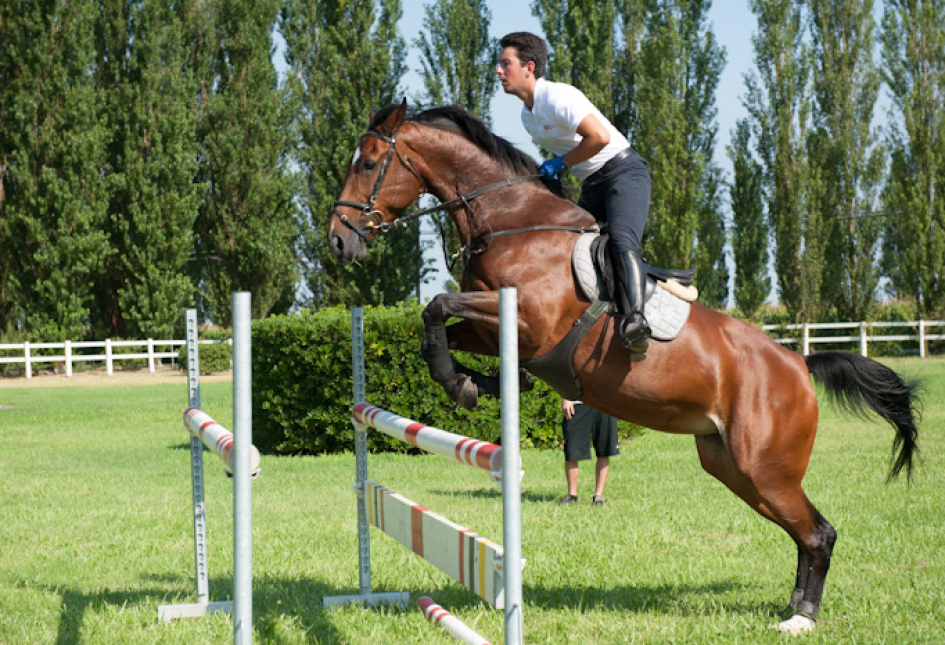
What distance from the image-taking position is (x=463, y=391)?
4.14 m

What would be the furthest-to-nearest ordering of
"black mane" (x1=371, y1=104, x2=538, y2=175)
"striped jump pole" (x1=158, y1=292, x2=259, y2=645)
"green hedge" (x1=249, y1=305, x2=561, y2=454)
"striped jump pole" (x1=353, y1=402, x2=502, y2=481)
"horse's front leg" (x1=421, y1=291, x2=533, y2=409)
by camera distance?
1. "green hedge" (x1=249, y1=305, x2=561, y2=454)
2. "black mane" (x1=371, y1=104, x2=538, y2=175)
3. "horse's front leg" (x1=421, y1=291, x2=533, y2=409)
4. "striped jump pole" (x1=158, y1=292, x2=259, y2=645)
5. "striped jump pole" (x1=353, y1=402, x2=502, y2=481)

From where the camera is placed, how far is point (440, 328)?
13.8 ft

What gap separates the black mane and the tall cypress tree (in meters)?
26.6

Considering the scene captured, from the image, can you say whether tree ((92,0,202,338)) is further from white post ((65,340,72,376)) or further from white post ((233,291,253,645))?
white post ((233,291,253,645))

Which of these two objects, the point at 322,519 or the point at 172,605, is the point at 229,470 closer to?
the point at 172,605

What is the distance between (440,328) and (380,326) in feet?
22.0

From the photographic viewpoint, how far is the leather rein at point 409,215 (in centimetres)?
443

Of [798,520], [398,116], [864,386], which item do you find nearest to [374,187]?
[398,116]

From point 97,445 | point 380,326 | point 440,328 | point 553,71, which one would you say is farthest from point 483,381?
point 553,71

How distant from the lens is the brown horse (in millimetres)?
4262

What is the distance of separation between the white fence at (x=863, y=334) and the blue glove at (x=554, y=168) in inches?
953

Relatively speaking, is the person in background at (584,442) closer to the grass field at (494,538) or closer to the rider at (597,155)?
the grass field at (494,538)

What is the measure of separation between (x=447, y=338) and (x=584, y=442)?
12.8ft

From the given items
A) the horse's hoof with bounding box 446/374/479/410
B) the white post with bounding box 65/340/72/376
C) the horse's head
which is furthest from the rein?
the white post with bounding box 65/340/72/376
